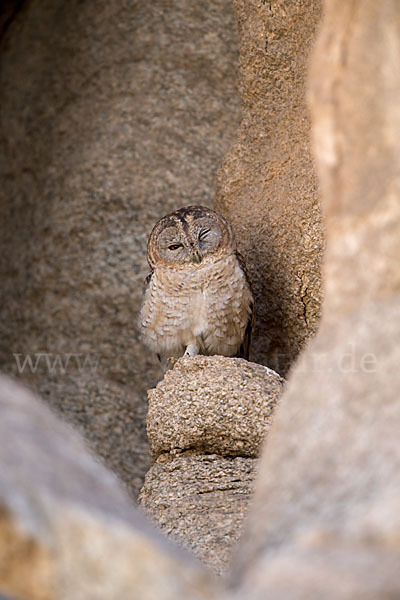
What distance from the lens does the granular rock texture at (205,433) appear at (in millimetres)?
3826

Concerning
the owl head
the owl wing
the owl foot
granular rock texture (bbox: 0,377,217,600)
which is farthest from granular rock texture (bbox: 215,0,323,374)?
granular rock texture (bbox: 0,377,217,600)

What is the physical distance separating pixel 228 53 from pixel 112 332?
2.15 metres

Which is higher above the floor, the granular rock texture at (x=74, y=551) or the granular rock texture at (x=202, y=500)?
the granular rock texture at (x=74, y=551)

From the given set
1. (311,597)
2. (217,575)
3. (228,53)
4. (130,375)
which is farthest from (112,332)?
(311,597)

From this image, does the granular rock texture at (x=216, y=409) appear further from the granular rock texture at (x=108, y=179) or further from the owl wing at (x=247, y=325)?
the granular rock texture at (x=108, y=179)

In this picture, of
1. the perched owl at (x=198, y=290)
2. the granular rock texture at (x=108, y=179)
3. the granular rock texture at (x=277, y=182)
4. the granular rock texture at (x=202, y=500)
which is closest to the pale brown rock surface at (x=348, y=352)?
the granular rock texture at (x=202, y=500)

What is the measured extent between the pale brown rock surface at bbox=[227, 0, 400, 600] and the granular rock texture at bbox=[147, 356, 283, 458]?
1690 mm

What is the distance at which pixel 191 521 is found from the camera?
11.8ft

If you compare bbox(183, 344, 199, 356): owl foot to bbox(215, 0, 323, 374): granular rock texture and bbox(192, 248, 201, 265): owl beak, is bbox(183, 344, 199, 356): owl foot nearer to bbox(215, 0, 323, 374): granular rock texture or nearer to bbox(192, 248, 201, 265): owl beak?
bbox(215, 0, 323, 374): granular rock texture

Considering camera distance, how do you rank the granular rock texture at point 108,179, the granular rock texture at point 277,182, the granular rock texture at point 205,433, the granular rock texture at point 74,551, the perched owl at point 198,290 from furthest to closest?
the granular rock texture at point 108,179 → the perched owl at point 198,290 → the granular rock texture at point 277,182 → the granular rock texture at point 205,433 → the granular rock texture at point 74,551

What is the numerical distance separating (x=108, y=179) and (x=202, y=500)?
3.17 metres

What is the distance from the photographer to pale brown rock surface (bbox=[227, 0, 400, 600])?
1.98 m

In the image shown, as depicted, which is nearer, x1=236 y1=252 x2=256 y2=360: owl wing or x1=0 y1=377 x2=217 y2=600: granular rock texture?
x1=0 y1=377 x2=217 y2=600: granular rock texture

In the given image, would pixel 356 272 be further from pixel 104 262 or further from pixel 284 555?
pixel 104 262
